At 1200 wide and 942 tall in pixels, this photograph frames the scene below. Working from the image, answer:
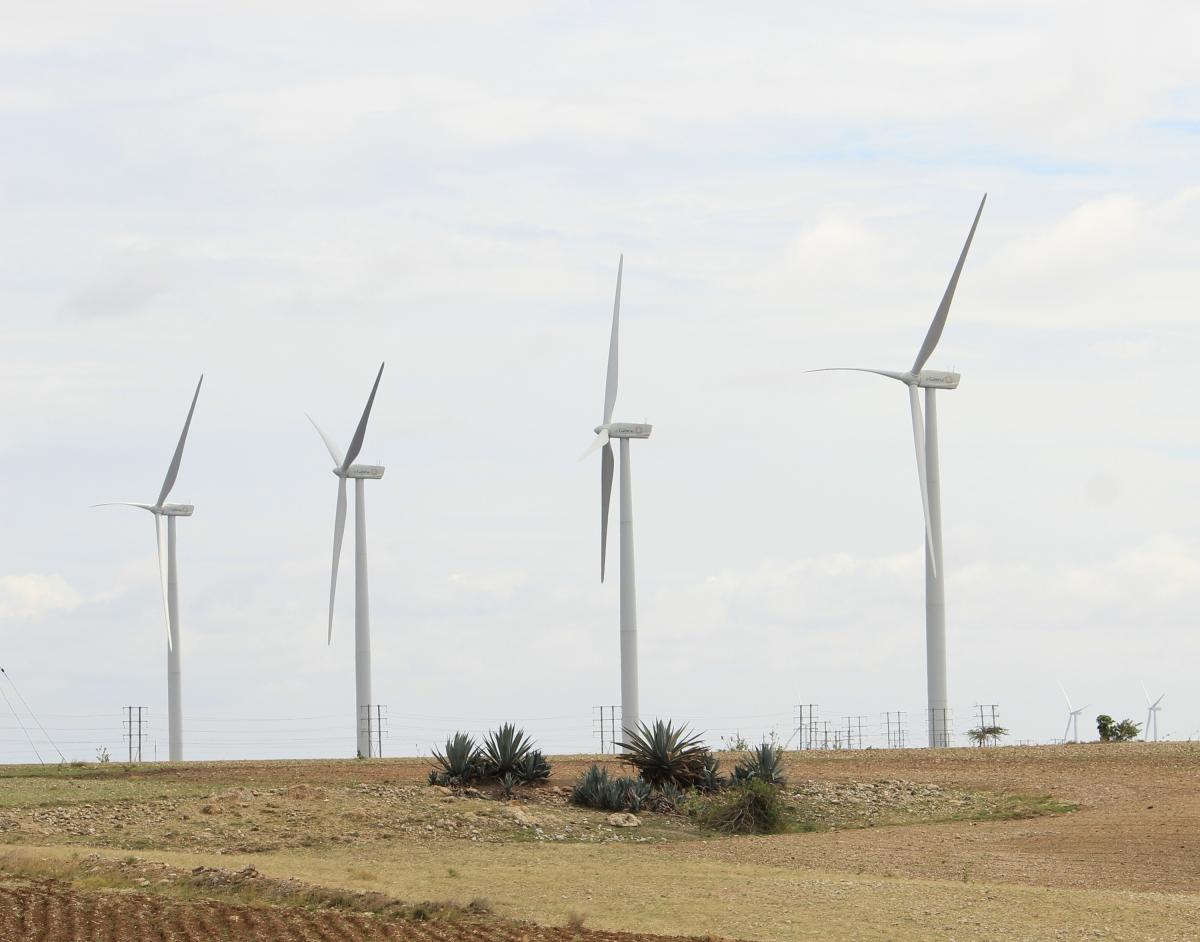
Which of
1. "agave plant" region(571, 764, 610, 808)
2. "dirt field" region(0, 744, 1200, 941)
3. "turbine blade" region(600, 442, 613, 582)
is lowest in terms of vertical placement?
"dirt field" region(0, 744, 1200, 941)

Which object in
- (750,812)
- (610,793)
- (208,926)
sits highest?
(610,793)

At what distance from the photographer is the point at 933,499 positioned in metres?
51.8

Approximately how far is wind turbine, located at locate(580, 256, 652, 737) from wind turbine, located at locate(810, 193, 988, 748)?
7.78m

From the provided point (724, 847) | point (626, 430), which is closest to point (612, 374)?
point (626, 430)

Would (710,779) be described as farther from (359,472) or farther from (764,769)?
(359,472)

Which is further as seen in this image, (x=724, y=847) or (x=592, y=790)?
(x=592, y=790)

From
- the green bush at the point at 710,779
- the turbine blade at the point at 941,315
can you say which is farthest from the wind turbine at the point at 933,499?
the green bush at the point at 710,779

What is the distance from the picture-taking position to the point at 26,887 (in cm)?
2402

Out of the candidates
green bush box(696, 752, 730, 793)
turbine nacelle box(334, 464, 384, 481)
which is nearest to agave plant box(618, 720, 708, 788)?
green bush box(696, 752, 730, 793)

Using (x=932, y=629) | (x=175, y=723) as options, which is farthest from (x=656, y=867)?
(x=175, y=723)

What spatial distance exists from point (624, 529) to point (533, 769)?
18.6 metres

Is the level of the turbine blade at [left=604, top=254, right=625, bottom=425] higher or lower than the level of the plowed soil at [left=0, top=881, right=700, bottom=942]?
higher

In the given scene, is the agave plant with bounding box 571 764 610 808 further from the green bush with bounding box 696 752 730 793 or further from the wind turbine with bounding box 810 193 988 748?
the wind turbine with bounding box 810 193 988 748

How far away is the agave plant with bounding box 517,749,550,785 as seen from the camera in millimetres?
34781
